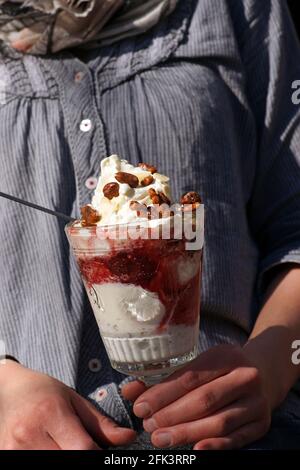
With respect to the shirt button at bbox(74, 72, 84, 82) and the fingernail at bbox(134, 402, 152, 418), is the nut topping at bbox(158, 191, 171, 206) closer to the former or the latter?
the fingernail at bbox(134, 402, 152, 418)

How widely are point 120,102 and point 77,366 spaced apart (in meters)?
0.40

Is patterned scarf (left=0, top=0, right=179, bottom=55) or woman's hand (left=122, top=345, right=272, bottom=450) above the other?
patterned scarf (left=0, top=0, right=179, bottom=55)

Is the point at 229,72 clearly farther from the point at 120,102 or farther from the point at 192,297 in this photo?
the point at 192,297

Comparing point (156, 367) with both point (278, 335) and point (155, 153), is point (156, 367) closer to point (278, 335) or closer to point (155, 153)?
point (278, 335)

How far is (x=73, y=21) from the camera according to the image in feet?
4.37

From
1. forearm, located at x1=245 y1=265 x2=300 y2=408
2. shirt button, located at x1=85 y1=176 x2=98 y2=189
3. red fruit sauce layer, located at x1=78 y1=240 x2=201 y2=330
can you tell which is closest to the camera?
red fruit sauce layer, located at x1=78 y1=240 x2=201 y2=330

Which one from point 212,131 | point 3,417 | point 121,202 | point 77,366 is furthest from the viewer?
point 212,131

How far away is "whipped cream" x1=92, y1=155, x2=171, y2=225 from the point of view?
0.96 meters

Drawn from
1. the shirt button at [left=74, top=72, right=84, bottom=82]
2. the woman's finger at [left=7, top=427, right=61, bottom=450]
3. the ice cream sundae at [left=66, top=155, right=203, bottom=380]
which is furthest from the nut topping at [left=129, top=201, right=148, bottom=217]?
the shirt button at [left=74, top=72, right=84, bottom=82]

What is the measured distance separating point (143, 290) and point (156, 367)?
100mm

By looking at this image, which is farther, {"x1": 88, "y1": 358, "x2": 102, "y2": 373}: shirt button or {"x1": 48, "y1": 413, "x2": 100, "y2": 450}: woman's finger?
{"x1": 88, "y1": 358, "x2": 102, "y2": 373}: shirt button

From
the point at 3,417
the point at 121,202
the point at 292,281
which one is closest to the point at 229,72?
the point at 292,281

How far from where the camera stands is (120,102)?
130 cm

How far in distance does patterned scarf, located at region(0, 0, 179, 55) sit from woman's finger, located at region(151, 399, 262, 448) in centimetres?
63
